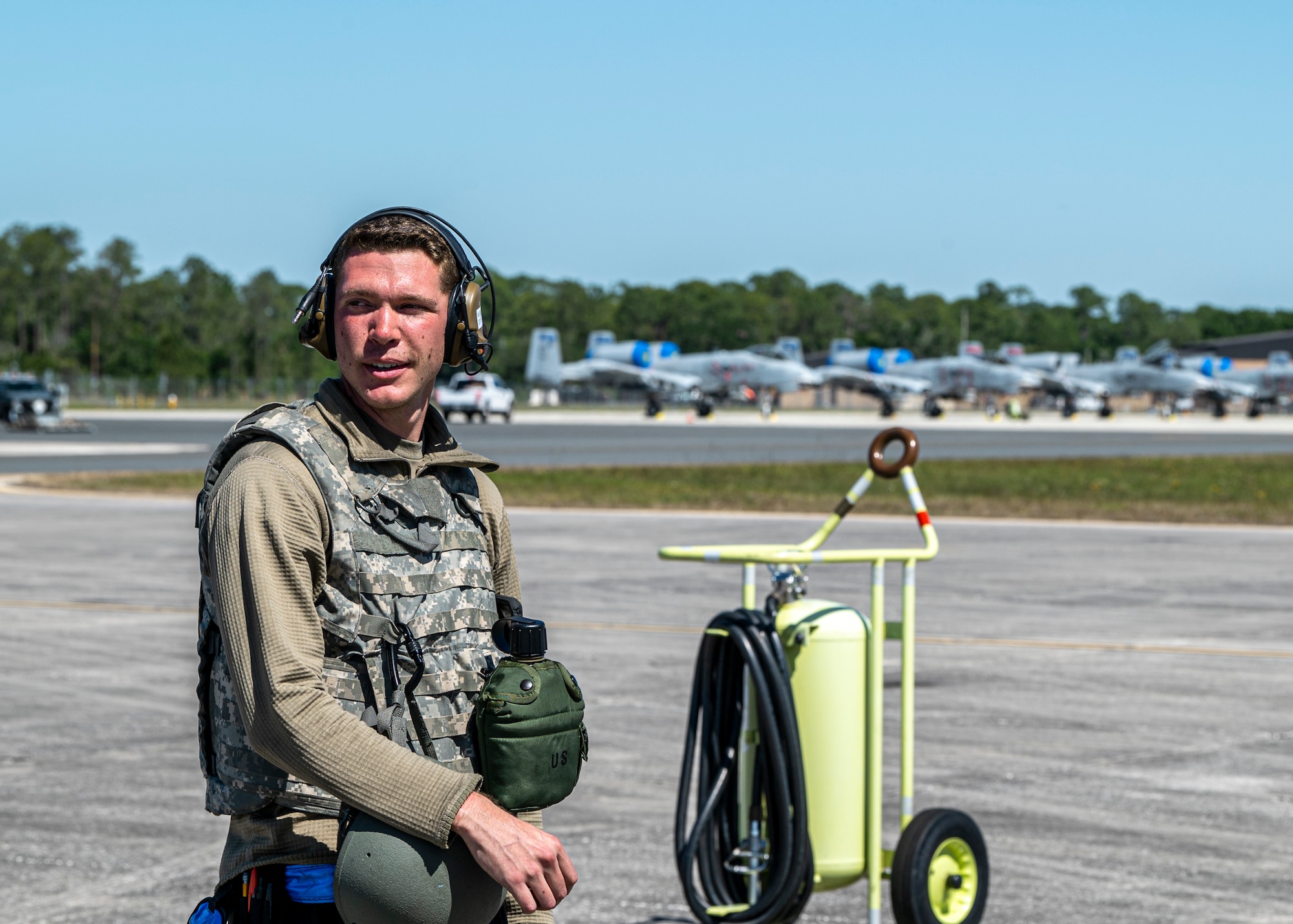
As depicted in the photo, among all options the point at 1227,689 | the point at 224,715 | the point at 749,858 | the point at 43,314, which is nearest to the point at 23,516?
the point at 1227,689

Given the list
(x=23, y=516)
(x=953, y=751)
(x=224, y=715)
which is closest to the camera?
(x=224, y=715)

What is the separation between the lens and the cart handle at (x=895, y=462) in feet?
18.1

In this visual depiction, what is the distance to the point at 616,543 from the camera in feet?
63.0

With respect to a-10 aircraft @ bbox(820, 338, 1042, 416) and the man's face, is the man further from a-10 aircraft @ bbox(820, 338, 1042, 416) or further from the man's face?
a-10 aircraft @ bbox(820, 338, 1042, 416)

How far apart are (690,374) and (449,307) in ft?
312

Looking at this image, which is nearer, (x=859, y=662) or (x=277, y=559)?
(x=277, y=559)

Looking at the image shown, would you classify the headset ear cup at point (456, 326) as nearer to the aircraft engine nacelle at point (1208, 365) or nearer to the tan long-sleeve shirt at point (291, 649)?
the tan long-sleeve shirt at point (291, 649)

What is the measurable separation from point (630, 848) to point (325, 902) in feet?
13.0

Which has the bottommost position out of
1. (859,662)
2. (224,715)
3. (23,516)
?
(23,516)

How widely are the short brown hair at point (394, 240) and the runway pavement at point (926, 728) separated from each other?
11.2ft

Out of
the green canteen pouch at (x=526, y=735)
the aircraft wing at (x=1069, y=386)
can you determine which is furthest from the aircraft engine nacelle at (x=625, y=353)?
the green canteen pouch at (x=526, y=735)

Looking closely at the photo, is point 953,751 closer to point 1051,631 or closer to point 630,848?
point 630,848

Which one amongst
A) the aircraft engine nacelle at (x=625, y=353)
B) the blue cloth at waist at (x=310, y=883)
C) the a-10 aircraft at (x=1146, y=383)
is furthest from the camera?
the a-10 aircraft at (x=1146, y=383)

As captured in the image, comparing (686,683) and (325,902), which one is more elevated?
(325,902)
